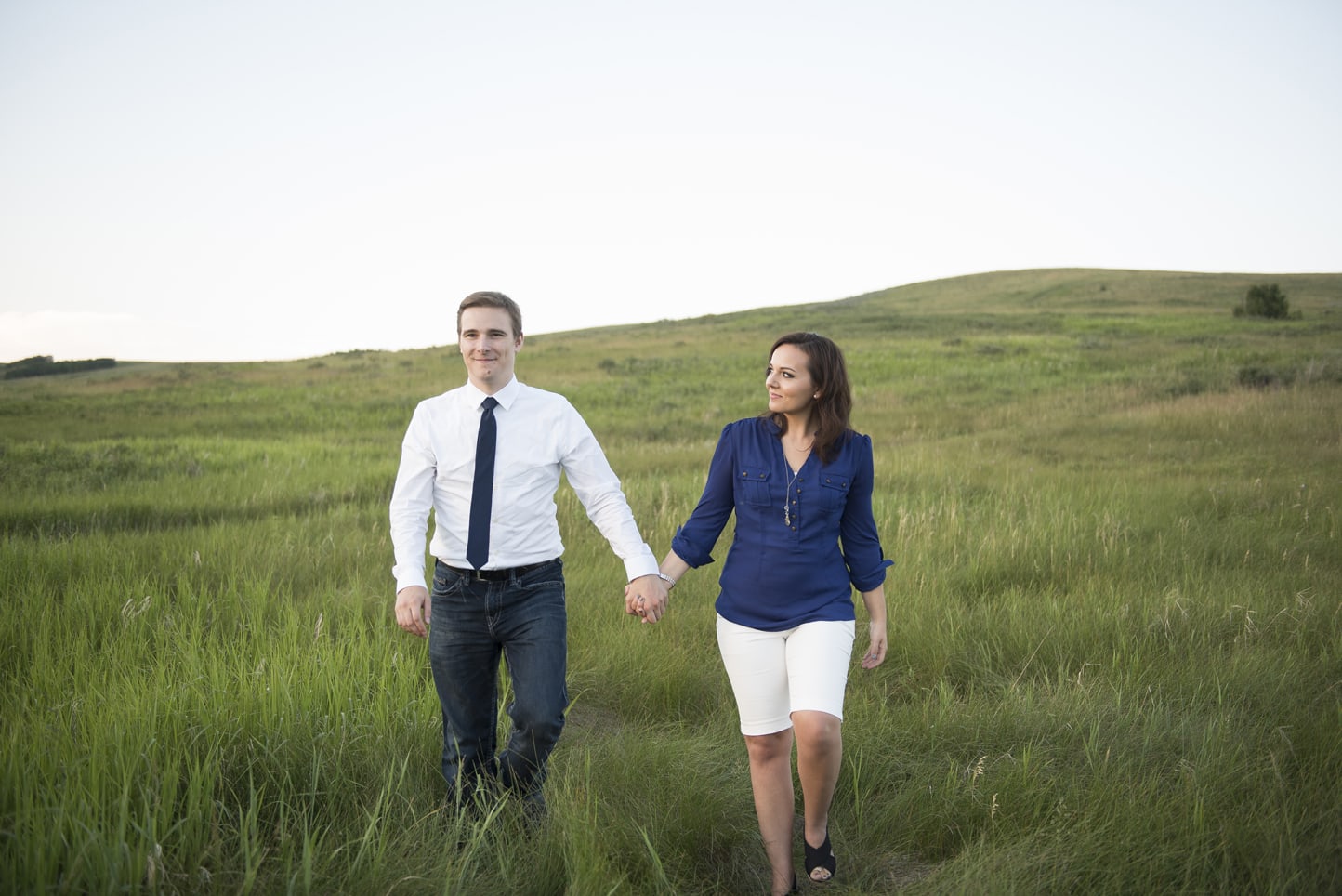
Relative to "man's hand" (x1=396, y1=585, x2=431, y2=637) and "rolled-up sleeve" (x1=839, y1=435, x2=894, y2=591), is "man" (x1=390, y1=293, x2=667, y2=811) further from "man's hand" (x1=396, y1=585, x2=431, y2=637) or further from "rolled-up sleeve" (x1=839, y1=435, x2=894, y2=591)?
"rolled-up sleeve" (x1=839, y1=435, x2=894, y2=591)

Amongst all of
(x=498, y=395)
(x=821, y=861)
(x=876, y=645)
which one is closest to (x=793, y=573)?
(x=876, y=645)

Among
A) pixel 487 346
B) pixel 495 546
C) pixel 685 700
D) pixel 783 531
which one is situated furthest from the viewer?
pixel 685 700

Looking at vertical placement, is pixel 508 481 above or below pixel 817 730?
above

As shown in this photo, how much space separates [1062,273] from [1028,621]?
100296 millimetres

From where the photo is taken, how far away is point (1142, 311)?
2153 inches

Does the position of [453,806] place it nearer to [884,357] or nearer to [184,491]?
[184,491]

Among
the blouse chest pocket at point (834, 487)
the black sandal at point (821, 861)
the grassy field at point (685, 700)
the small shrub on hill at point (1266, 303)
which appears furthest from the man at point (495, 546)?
the small shrub on hill at point (1266, 303)

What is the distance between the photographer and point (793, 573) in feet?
10.2

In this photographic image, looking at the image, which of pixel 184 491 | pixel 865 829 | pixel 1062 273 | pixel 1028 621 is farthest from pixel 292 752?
pixel 1062 273

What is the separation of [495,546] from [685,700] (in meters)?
1.90

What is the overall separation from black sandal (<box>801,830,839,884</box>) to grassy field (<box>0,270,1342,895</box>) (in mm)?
101

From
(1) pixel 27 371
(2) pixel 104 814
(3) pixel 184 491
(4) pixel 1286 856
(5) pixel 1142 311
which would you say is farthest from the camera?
(5) pixel 1142 311

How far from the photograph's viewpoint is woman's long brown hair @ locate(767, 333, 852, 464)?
322cm

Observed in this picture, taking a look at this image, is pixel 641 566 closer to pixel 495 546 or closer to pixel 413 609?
pixel 495 546
